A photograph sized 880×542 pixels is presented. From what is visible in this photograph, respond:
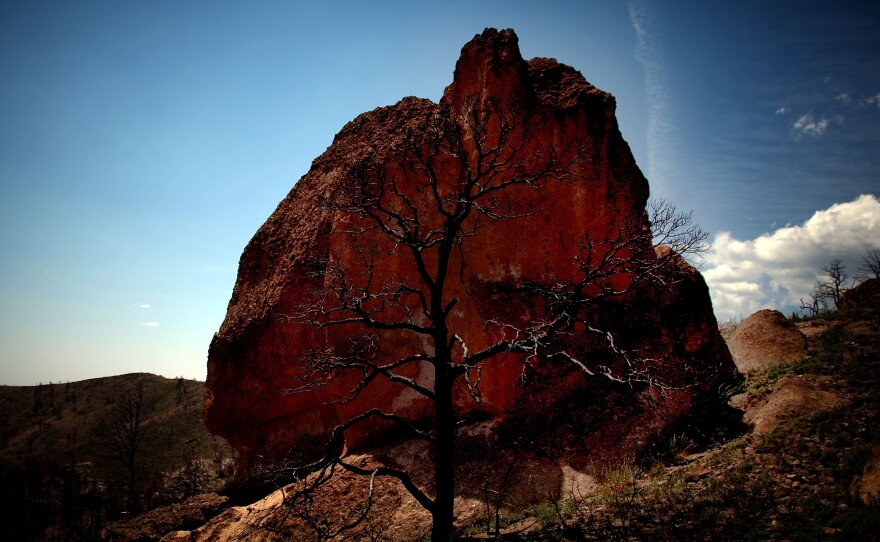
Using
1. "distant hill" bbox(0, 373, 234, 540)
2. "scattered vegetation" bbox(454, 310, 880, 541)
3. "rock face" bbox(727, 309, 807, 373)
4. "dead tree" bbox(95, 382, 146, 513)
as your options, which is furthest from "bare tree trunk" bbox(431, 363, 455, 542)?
"distant hill" bbox(0, 373, 234, 540)

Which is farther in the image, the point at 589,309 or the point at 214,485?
the point at 214,485

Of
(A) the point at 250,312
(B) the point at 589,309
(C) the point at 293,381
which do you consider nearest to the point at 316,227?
(A) the point at 250,312

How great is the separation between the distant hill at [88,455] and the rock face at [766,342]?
3363 centimetres

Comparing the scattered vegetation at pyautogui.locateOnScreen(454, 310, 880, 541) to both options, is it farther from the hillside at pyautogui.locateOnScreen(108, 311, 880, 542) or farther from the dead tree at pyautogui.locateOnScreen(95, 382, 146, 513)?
the dead tree at pyautogui.locateOnScreen(95, 382, 146, 513)

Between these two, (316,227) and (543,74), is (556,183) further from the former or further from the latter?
(316,227)

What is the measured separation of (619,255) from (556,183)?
3.20 m

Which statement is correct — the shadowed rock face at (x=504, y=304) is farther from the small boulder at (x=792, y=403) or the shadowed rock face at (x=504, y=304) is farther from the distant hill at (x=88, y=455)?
the distant hill at (x=88, y=455)

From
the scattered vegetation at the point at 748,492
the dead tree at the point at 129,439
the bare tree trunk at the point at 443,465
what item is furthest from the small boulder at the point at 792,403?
the dead tree at the point at 129,439

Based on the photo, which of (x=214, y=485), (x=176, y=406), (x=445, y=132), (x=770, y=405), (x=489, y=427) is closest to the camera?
(x=770, y=405)

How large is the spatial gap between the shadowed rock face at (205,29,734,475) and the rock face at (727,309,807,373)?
2.95 meters

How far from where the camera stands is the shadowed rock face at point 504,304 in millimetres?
12727

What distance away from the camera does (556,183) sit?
14570 millimetres

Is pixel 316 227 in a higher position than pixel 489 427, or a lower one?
higher

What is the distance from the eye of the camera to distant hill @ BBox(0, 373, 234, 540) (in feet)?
117
